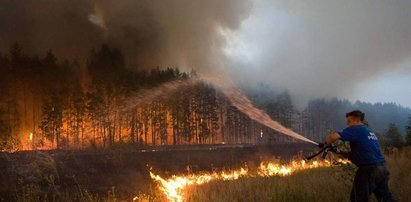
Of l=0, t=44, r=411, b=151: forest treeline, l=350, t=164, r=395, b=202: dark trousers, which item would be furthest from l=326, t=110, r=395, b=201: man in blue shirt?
l=0, t=44, r=411, b=151: forest treeline

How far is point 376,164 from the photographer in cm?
905

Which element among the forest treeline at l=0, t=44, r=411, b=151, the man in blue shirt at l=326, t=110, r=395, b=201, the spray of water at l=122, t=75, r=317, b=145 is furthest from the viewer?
the spray of water at l=122, t=75, r=317, b=145

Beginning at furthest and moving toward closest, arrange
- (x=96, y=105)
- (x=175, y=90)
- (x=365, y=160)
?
(x=175, y=90)
(x=96, y=105)
(x=365, y=160)

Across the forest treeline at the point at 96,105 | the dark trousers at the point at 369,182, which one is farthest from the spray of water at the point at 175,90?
the dark trousers at the point at 369,182

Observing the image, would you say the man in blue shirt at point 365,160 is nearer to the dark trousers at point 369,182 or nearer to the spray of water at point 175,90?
the dark trousers at point 369,182

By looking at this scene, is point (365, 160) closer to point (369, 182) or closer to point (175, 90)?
point (369, 182)

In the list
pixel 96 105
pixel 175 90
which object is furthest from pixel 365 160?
pixel 175 90

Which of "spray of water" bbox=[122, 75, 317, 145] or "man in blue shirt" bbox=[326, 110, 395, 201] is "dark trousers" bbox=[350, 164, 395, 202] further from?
"spray of water" bbox=[122, 75, 317, 145]

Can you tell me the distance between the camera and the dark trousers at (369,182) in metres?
9.04

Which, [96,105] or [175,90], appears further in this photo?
[175,90]

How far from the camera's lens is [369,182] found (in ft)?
29.8

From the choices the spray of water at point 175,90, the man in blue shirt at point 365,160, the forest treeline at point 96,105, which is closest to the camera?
the man in blue shirt at point 365,160

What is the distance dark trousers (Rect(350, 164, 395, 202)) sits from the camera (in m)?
9.04

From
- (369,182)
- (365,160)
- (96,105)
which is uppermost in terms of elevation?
(96,105)
